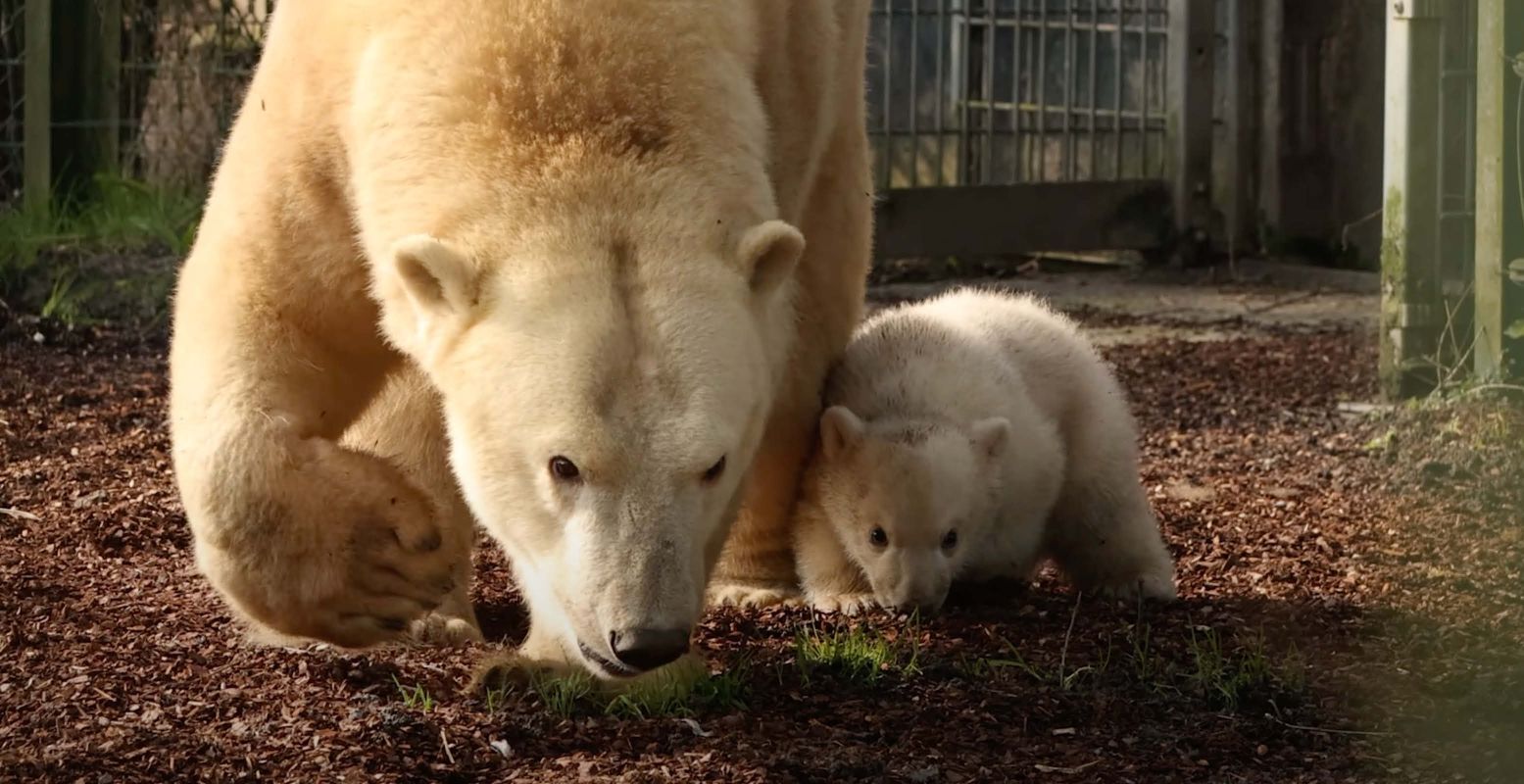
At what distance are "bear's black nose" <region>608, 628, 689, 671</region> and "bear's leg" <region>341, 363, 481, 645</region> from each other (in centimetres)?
98

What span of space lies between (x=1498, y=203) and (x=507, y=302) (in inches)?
143

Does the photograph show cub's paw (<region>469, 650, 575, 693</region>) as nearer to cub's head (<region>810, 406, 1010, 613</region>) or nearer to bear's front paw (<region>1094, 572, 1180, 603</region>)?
cub's head (<region>810, 406, 1010, 613</region>)

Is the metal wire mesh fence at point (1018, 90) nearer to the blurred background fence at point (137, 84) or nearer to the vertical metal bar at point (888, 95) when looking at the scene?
the vertical metal bar at point (888, 95)

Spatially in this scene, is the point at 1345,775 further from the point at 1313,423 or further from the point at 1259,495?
the point at 1313,423

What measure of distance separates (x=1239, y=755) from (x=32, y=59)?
6.77 metres

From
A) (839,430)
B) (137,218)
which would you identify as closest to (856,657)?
(839,430)

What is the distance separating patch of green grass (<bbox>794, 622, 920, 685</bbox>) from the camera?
12.7 ft

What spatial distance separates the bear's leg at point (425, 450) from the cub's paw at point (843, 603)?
2.48 feet

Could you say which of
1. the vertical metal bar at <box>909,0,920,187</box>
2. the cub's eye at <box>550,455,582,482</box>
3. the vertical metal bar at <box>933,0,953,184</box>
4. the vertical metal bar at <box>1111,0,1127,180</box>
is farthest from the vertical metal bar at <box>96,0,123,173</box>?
the cub's eye at <box>550,455,582,482</box>

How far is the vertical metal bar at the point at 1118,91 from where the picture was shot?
32.6 ft

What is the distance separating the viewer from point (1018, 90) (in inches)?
405

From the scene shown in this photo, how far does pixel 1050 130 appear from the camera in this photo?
10.3 metres

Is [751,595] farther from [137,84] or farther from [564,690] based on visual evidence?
[137,84]

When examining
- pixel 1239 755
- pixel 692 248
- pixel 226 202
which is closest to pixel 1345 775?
pixel 1239 755
